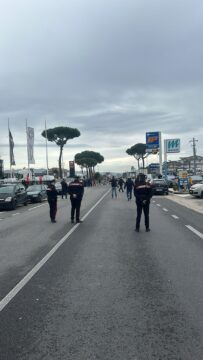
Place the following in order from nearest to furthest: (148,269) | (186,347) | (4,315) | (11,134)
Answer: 1. (186,347)
2. (4,315)
3. (148,269)
4. (11,134)

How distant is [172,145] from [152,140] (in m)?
3.30

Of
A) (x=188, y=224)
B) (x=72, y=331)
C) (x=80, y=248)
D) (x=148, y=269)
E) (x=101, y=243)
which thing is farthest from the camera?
(x=188, y=224)

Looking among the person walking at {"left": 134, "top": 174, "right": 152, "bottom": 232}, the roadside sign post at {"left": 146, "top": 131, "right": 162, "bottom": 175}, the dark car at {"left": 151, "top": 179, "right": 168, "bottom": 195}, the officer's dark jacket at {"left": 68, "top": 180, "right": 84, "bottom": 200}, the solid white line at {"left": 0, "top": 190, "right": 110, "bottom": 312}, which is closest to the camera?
the solid white line at {"left": 0, "top": 190, "right": 110, "bottom": 312}

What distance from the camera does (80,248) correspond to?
31.2ft

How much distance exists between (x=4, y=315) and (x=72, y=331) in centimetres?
101

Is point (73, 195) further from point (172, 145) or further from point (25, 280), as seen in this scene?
point (172, 145)

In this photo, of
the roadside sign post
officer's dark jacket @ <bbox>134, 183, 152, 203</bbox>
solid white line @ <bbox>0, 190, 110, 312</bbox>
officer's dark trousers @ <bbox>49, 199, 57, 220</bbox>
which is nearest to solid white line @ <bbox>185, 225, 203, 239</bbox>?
officer's dark jacket @ <bbox>134, 183, 152, 203</bbox>

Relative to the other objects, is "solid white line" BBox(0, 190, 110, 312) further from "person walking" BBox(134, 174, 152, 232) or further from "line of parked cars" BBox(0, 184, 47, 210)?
"line of parked cars" BBox(0, 184, 47, 210)

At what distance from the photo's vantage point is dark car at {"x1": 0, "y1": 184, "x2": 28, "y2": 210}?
23.8 m

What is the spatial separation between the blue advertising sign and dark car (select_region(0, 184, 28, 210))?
123 feet

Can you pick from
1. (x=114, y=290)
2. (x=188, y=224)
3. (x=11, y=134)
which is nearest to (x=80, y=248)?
(x=114, y=290)

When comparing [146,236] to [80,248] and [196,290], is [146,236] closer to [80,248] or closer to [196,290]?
[80,248]

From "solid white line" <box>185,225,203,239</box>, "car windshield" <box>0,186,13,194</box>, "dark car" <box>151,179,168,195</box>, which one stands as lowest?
"solid white line" <box>185,225,203,239</box>

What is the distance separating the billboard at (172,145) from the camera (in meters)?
59.1
